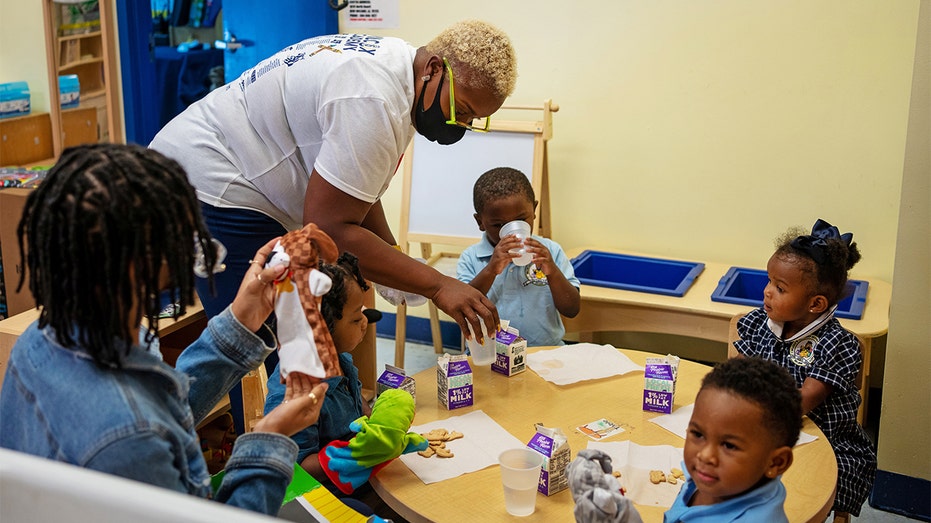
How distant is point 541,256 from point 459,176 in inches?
52.1

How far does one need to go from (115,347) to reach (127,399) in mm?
64

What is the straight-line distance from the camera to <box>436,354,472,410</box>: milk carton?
7.47 ft

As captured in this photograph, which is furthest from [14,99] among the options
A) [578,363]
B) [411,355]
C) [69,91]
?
[578,363]

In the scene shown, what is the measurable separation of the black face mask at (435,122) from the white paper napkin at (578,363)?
742mm

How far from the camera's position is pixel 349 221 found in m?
2.11

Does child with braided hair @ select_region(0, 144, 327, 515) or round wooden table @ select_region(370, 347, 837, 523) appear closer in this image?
child with braided hair @ select_region(0, 144, 327, 515)

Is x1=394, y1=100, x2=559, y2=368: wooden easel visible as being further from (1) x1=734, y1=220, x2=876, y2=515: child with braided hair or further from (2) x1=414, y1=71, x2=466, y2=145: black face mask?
(2) x1=414, y1=71, x2=466, y2=145: black face mask

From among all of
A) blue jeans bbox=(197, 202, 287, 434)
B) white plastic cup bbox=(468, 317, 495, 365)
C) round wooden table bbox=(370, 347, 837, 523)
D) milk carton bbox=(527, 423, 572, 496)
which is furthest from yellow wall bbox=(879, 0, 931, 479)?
blue jeans bbox=(197, 202, 287, 434)

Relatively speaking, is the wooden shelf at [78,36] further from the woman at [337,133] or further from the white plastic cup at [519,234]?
the white plastic cup at [519,234]

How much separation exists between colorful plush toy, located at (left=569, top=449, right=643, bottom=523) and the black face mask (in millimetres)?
965

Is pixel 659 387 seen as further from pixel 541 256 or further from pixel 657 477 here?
pixel 541 256

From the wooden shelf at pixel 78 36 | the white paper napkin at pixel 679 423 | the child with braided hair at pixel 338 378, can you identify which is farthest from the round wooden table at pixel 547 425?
the wooden shelf at pixel 78 36

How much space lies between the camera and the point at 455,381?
228 centimetres

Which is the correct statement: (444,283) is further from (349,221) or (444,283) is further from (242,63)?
(242,63)
